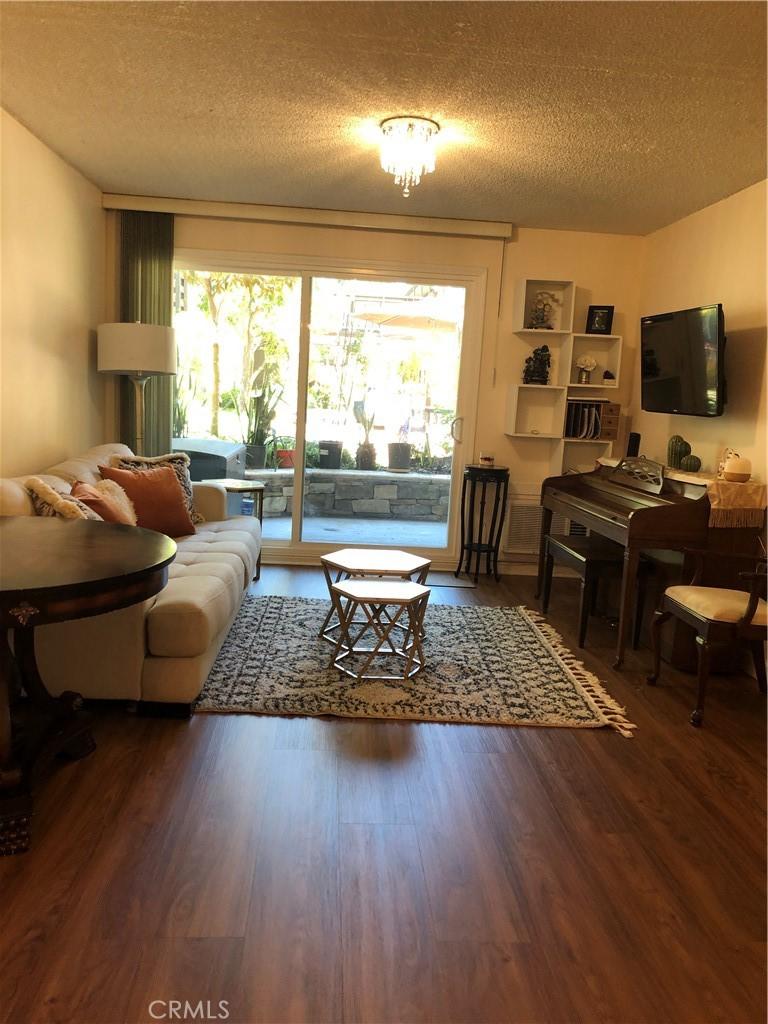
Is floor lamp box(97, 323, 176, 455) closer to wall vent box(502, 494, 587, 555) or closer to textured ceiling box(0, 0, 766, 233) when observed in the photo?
textured ceiling box(0, 0, 766, 233)

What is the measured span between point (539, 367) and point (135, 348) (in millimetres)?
2698

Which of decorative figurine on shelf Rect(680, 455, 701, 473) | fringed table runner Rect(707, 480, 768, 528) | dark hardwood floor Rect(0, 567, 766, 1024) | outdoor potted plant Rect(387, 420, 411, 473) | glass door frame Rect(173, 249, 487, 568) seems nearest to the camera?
A: dark hardwood floor Rect(0, 567, 766, 1024)

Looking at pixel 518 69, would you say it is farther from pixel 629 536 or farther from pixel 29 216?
pixel 29 216

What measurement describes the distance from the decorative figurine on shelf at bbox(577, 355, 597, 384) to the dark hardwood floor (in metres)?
2.91

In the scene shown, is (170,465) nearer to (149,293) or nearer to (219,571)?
(219,571)

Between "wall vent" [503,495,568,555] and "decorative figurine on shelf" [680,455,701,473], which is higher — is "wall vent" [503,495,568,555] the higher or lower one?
the lower one

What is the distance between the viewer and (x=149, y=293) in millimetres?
4922

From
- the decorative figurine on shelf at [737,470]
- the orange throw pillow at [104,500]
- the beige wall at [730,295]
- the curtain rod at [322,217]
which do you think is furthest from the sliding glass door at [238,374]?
the decorative figurine on shelf at [737,470]

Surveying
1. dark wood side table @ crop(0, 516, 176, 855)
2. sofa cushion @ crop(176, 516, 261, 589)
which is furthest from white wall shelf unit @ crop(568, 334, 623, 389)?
dark wood side table @ crop(0, 516, 176, 855)

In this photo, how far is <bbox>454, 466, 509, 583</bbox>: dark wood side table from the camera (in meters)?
5.08

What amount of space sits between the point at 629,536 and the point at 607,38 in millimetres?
2002

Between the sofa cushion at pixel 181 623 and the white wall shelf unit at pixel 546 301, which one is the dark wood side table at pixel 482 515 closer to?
the white wall shelf unit at pixel 546 301

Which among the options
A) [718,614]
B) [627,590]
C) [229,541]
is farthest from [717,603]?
[229,541]

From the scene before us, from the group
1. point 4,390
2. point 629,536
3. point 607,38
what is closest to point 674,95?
point 607,38
